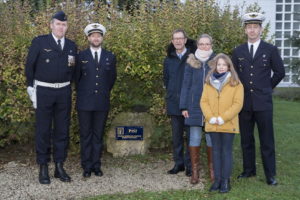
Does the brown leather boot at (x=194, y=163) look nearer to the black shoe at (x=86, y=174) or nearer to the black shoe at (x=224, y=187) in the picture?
the black shoe at (x=224, y=187)

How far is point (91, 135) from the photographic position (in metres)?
5.91

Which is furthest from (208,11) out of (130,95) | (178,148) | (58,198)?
(58,198)

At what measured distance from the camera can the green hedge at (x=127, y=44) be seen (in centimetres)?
636

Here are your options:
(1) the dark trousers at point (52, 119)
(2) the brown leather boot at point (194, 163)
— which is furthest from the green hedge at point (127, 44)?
(2) the brown leather boot at point (194, 163)

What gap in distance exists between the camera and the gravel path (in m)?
5.32

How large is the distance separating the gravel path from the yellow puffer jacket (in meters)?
0.91

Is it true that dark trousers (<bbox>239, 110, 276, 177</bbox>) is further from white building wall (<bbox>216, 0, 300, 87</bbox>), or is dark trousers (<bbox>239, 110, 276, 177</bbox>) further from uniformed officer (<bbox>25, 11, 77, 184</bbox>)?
white building wall (<bbox>216, 0, 300, 87</bbox>)

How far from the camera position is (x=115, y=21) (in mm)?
6836

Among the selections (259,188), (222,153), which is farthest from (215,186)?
(259,188)

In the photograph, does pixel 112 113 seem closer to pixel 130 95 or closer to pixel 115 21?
pixel 130 95

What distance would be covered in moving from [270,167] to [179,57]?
1821mm

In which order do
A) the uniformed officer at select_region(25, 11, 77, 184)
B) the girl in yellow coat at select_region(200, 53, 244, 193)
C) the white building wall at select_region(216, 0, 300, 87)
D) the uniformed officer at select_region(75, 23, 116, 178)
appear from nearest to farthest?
1. the girl in yellow coat at select_region(200, 53, 244, 193)
2. the uniformed officer at select_region(25, 11, 77, 184)
3. the uniformed officer at select_region(75, 23, 116, 178)
4. the white building wall at select_region(216, 0, 300, 87)

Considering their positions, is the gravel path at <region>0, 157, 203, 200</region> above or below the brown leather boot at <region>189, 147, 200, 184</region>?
Result: below

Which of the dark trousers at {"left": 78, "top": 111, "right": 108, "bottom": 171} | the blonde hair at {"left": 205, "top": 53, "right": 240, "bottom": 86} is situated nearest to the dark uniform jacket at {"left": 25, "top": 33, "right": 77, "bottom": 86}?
the dark trousers at {"left": 78, "top": 111, "right": 108, "bottom": 171}
